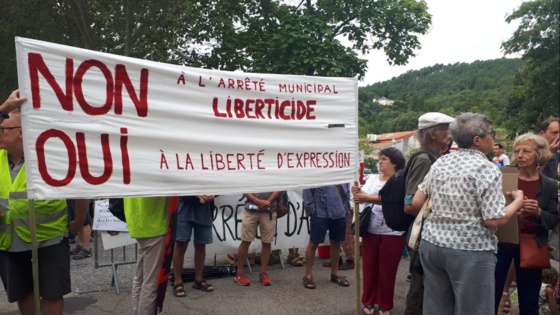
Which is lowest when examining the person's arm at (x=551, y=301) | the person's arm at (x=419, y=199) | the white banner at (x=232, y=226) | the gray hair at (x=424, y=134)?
the person's arm at (x=551, y=301)

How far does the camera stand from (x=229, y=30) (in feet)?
51.1

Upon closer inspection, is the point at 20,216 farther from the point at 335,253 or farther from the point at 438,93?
the point at 438,93

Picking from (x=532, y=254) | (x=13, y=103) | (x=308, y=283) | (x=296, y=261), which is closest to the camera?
(x=13, y=103)

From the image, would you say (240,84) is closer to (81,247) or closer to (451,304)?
(451,304)

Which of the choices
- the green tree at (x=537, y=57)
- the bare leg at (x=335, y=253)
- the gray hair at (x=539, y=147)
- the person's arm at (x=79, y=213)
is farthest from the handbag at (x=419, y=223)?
the green tree at (x=537, y=57)

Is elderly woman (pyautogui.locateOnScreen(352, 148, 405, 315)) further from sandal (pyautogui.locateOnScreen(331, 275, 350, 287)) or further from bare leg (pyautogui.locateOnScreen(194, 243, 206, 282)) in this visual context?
bare leg (pyautogui.locateOnScreen(194, 243, 206, 282))

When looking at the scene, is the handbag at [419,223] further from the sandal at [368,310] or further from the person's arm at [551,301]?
the person's arm at [551,301]

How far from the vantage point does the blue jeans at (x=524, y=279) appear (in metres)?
3.89

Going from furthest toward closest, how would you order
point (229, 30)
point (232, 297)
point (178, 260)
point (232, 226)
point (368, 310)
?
point (229, 30) < point (232, 226) < point (178, 260) < point (232, 297) < point (368, 310)

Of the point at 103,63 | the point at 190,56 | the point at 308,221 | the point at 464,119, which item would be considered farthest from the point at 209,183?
the point at 190,56

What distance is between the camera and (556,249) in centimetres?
389

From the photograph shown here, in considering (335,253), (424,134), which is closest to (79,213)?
(424,134)

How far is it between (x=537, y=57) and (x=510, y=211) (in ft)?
104

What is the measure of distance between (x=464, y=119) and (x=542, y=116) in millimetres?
30557
